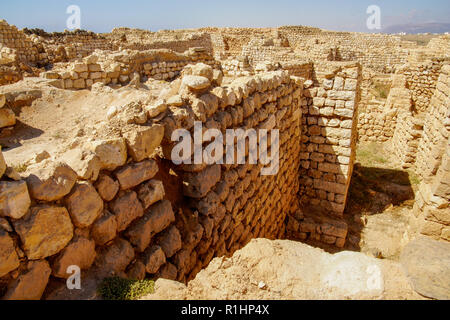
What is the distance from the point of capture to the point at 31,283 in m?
1.89

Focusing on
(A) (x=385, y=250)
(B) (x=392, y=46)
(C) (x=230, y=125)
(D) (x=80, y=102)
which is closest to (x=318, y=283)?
(C) (x=230, y=125)

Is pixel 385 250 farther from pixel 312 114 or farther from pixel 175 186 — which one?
pixel 175 186

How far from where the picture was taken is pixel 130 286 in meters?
2.16

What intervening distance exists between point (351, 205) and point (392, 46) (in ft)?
80.0

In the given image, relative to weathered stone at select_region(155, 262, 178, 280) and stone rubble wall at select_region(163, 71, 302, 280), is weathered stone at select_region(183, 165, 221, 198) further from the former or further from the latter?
weathered stone at select_region(155, 262, 178, 280)

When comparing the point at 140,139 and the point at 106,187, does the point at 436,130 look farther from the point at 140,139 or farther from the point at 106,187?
the point at 106,187

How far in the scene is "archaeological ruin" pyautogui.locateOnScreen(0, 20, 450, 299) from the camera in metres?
2.04

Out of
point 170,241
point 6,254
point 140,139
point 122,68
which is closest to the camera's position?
point 6,254

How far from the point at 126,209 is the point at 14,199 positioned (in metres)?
0.89

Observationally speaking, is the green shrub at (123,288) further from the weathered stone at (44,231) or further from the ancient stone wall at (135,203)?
the weathered stone at (44,231)

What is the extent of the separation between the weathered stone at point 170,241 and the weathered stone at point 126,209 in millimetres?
360

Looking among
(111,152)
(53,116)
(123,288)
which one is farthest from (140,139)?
(53,116)

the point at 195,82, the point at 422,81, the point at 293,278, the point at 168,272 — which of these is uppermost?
the point at 422,81

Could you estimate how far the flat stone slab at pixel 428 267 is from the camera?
1838mm
